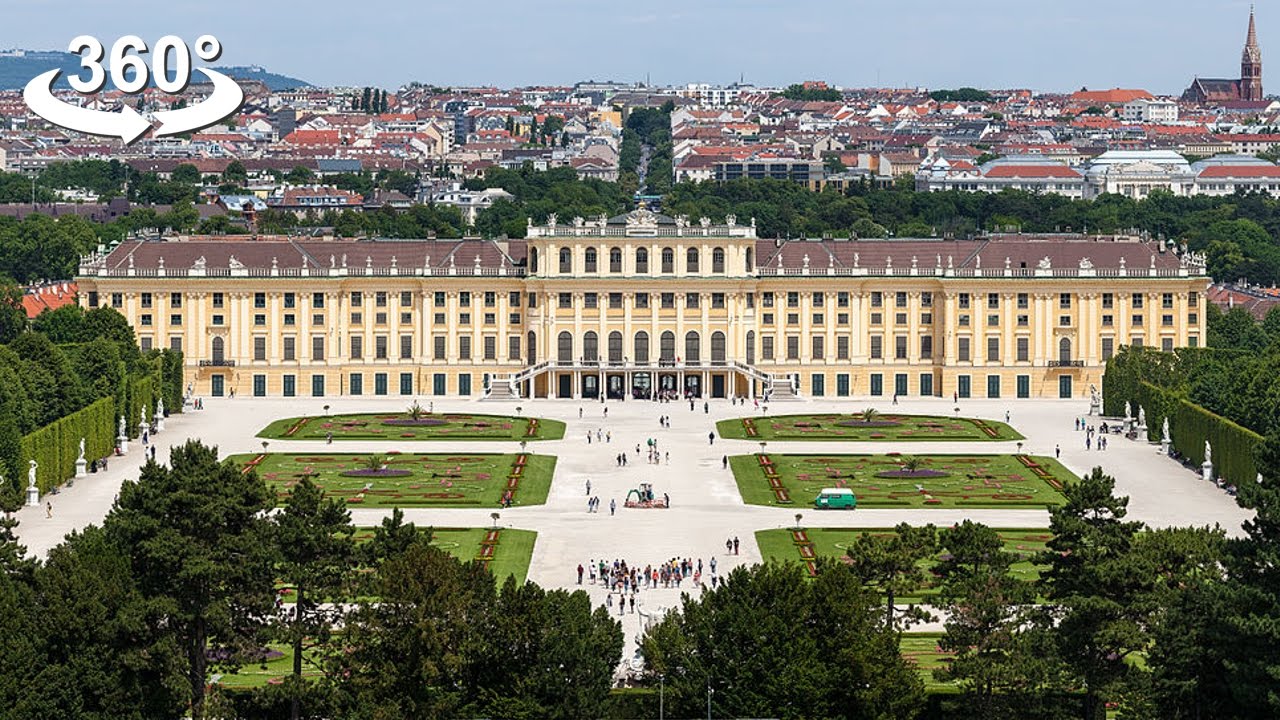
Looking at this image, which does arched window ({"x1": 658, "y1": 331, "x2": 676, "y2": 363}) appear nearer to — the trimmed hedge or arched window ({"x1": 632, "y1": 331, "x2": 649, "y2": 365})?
arched window ({"x1": 632, "y1": 331, "x2": 649, "y2": 365})

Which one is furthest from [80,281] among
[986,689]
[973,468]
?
[986,689]

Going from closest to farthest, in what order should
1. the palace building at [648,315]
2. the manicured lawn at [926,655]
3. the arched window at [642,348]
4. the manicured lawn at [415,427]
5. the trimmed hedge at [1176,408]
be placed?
the manicured lawn at [926,655] → the trimmed hedge at [1176,408] → the manicured lawn at [415,427] → the palace building at [648,315] → the arched window at [642,348]

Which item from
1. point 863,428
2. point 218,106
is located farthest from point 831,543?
point 218,106

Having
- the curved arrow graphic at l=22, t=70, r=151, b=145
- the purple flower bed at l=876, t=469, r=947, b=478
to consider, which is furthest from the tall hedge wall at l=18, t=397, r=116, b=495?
the purple flower bed at l=876, t=469, r=947, b=478

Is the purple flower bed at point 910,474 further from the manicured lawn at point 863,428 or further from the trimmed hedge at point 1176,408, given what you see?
the manicured lawn at point 863,428

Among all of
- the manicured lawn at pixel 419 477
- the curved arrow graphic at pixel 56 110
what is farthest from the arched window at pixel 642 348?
the curved arrow graphic at pixel 56 110

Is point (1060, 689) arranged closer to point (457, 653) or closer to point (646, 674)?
point (646, 674)

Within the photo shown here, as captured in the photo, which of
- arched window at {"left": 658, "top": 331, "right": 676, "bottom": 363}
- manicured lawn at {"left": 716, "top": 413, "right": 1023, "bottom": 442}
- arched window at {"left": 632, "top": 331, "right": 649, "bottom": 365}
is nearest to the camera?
manicured lawn at {"left": 716, "top": 413, "right": 1023, "bottom": 442}
